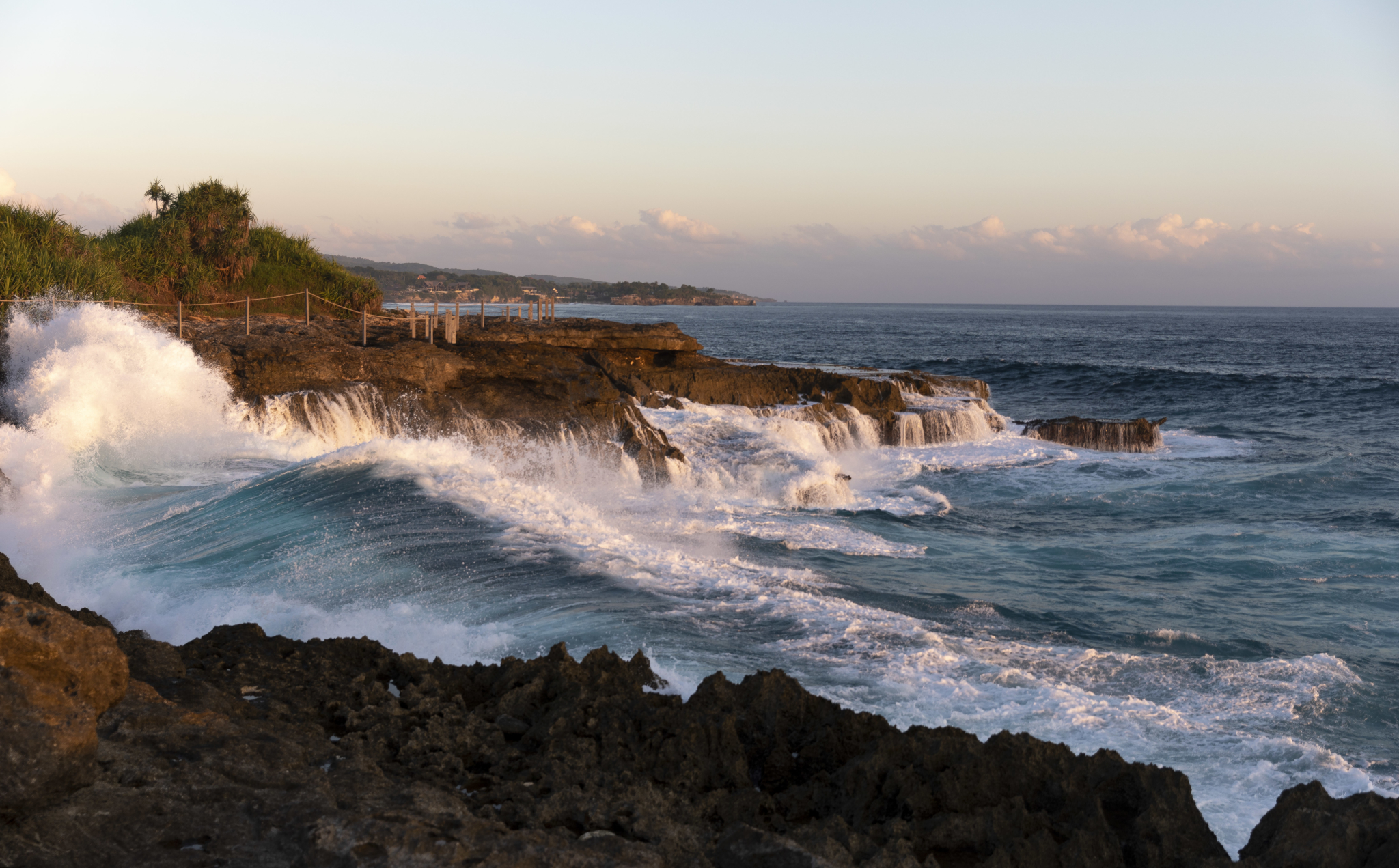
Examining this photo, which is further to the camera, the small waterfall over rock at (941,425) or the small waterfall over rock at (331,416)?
the small waterfall over rock at (941,425)

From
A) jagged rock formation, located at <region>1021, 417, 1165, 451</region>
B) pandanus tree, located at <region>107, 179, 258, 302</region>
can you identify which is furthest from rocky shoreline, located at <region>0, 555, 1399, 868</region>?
pandanus tree, located at <region>107, 179, 258, 302</region>

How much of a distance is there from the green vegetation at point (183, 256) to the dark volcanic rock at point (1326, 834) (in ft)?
78.6

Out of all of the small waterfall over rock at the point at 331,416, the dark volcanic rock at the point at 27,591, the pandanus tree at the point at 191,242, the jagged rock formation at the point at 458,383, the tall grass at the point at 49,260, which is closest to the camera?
the dark volcanic rock at the point at 27,591

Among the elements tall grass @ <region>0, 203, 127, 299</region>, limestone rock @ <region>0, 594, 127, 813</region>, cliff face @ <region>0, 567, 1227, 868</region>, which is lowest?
cliff face @ <region>0, 567, 1227, 868</region>

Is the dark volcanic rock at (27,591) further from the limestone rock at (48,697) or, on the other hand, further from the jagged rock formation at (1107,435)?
the jagged rock formation at (1107,435)

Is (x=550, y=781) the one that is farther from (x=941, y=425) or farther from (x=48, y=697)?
(x=941, y=425)

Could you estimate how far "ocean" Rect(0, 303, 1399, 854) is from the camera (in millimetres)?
7039

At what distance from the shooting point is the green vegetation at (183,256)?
22.5 m

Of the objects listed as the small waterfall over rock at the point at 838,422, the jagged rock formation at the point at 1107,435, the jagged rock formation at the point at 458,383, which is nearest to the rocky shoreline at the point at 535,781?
the jagged rock formation at the point at 458,383

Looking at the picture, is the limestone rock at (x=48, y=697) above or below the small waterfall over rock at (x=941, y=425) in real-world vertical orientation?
above

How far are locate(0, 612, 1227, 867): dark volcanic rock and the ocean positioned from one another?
1410 millimetres

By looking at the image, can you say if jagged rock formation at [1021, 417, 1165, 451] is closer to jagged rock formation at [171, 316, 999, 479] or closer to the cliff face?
jagged rock formation at [171, 316, 999, 479]

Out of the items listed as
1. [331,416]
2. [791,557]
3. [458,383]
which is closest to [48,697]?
[791,557]

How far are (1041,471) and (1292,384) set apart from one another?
77.5 feet
